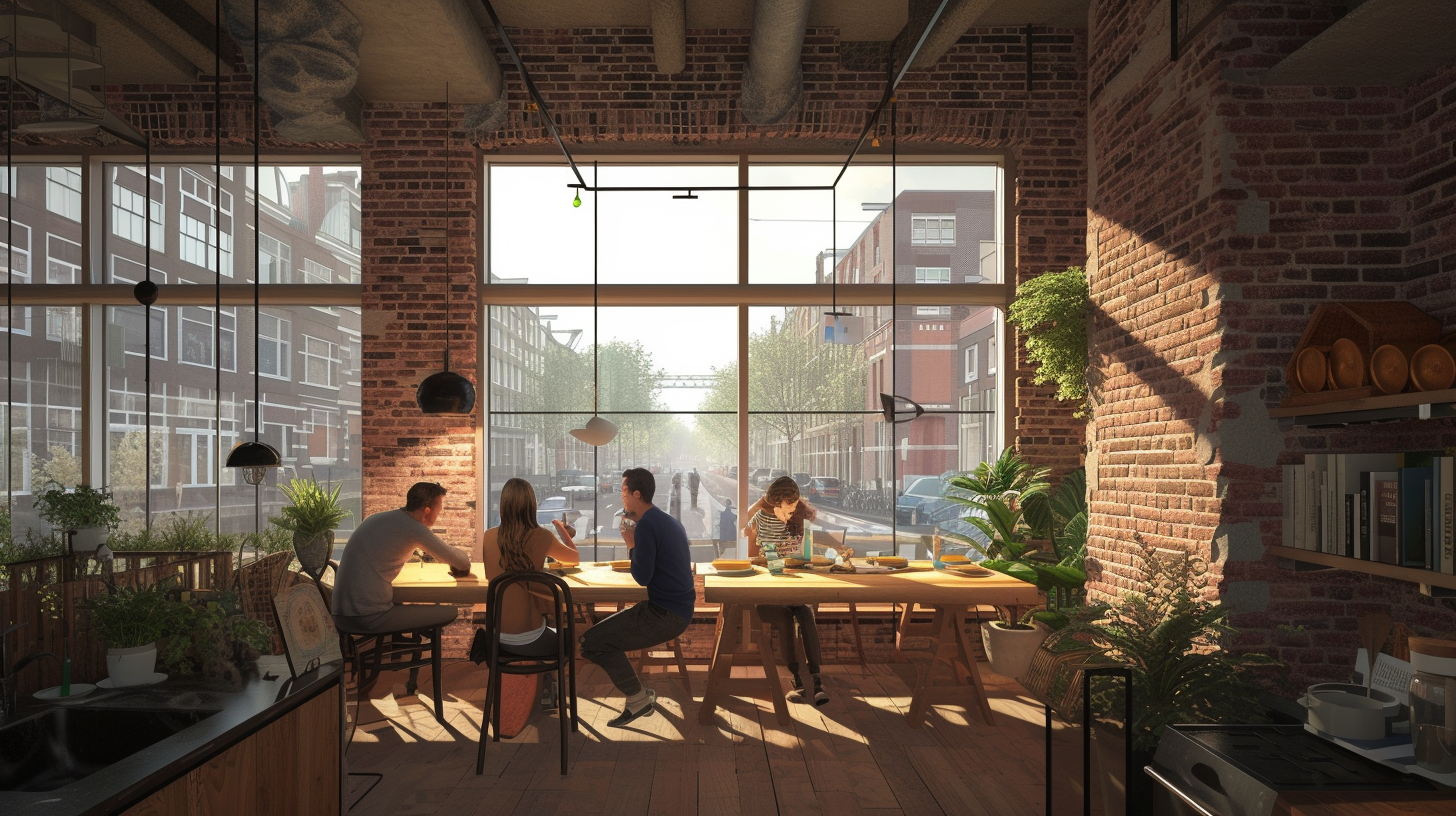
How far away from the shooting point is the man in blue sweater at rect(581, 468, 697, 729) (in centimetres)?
484

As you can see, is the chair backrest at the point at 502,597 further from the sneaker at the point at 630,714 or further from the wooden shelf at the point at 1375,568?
the wooden shelf at the point at 1375,568

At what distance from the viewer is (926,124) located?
6.51 meters

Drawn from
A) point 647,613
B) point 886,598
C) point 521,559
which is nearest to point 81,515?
point 521,559

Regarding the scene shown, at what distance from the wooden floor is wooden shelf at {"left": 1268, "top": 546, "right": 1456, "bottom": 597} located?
3.53 feet

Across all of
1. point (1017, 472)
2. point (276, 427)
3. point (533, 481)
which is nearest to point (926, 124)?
point (1017, 472)

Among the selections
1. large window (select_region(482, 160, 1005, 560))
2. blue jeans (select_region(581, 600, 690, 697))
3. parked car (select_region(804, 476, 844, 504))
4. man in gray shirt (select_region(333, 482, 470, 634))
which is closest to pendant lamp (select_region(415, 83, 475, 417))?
man in gray shirt (select_region(333, 482, 470, 634))

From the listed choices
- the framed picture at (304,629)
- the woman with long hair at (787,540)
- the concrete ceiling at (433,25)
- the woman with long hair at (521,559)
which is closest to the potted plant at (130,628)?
the framed picture at (304,629)

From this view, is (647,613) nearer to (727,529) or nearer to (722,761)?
(722,761)

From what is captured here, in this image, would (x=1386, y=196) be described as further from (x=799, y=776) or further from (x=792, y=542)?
(x=792, y=542)

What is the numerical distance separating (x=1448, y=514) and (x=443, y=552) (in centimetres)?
441

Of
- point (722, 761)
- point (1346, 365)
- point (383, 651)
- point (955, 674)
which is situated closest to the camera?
point (1346, 365)

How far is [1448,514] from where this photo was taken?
260 centimetres

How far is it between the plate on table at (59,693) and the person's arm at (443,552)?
243 cm

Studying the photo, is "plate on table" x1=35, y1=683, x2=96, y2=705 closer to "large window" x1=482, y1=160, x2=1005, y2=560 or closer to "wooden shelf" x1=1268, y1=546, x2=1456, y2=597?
"wooden shelf" x1=1268, y1=546, x2=1456, y2=597
